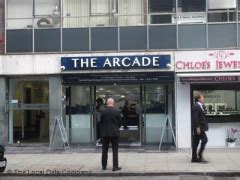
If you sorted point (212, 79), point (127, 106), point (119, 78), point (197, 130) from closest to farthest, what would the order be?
point (197, 130) < point (212, 79) < point (119, 78) < point (127, 106)

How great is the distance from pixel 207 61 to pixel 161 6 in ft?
8.99

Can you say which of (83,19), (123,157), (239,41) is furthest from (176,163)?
(83,19)

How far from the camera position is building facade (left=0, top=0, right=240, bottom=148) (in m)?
20.4

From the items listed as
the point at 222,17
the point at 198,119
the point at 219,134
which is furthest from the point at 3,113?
the point at 222,17

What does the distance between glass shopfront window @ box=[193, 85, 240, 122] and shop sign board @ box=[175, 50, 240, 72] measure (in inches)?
32.4

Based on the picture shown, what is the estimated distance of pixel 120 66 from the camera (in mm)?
20578

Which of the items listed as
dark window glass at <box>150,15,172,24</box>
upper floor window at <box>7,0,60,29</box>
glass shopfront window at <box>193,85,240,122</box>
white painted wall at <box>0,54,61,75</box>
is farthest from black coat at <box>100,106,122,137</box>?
upper floor window at <box>7,0,60,29</box>

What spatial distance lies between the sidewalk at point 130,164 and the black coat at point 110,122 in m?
1.01

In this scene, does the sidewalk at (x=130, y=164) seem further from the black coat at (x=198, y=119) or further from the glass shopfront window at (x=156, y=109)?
the glass shopfront window at (x=156, y=109)

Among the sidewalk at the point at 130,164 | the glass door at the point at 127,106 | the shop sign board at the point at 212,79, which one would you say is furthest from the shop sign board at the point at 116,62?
the sidewalk at the point at 130,164

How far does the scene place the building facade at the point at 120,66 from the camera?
2042cm

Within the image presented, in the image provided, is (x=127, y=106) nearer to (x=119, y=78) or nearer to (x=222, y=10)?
(x=119, y=78)

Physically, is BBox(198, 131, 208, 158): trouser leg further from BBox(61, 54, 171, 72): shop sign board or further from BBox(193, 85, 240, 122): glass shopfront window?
BBox(61, 54, 171, 72): shop sign board

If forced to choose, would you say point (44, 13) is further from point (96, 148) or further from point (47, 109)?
point (96, 148)
